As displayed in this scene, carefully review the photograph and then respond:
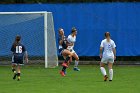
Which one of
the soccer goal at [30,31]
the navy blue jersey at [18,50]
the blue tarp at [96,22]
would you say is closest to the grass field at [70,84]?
the navy blue jersey at [18,50]

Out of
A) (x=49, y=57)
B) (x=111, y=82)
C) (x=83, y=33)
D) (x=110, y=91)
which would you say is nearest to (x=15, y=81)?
(x=111, y=82)

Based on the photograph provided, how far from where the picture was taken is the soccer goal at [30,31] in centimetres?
3161

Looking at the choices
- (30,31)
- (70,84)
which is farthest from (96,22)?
Result: (70,84)

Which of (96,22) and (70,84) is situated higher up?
(96,22)

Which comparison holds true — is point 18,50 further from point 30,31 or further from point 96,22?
point 96,22

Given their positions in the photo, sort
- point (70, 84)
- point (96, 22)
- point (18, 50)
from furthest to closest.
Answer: point (96, 22)
point (18, 50)
point (70, 84)

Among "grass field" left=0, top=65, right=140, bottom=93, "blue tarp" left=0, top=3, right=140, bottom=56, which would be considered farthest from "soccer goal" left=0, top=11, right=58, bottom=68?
"grass field" left=0, top=65, right=140, bottom=93

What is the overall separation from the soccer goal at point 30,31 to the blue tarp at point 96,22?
44.9 inches

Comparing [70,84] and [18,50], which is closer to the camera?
[70,84]

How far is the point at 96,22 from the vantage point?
3312 cm

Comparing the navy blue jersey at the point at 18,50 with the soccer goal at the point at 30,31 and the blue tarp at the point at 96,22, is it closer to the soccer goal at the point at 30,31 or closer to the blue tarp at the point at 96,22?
the soccer goal at the point at 30,31

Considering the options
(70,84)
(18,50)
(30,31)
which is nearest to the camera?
(70,84)

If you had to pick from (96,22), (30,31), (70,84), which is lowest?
(70,84)

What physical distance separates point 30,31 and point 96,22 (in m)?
4.03
